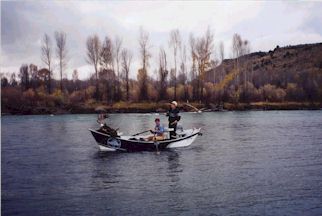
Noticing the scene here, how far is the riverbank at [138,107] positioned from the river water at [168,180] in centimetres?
3152

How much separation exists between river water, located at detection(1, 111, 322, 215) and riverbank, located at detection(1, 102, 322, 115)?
103 ft

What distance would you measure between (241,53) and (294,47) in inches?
1678

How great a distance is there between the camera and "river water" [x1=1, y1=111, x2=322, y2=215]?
10320 millimetres

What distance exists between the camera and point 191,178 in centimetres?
1323

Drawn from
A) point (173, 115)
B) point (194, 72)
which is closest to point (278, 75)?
point (194, 72)

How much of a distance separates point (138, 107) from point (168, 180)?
41180 mm

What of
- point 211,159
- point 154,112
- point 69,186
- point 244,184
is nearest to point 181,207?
point 244,184

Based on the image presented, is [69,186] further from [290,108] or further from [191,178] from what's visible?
[290,108]

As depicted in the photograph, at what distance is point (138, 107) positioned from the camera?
2126 inches

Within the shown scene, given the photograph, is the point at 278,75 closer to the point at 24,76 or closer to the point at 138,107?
the point at 138,107

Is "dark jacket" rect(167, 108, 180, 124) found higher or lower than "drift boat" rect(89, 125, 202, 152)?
higher

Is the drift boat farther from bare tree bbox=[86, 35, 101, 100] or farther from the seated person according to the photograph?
bare tree bbox=[86, 35, 101, 100]

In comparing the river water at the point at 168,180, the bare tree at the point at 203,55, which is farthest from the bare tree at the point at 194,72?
the river water at the point at 168,180

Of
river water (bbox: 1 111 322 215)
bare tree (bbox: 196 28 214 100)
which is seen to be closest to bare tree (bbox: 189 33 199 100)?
bare tree (bbox: 196 28 214 100)
